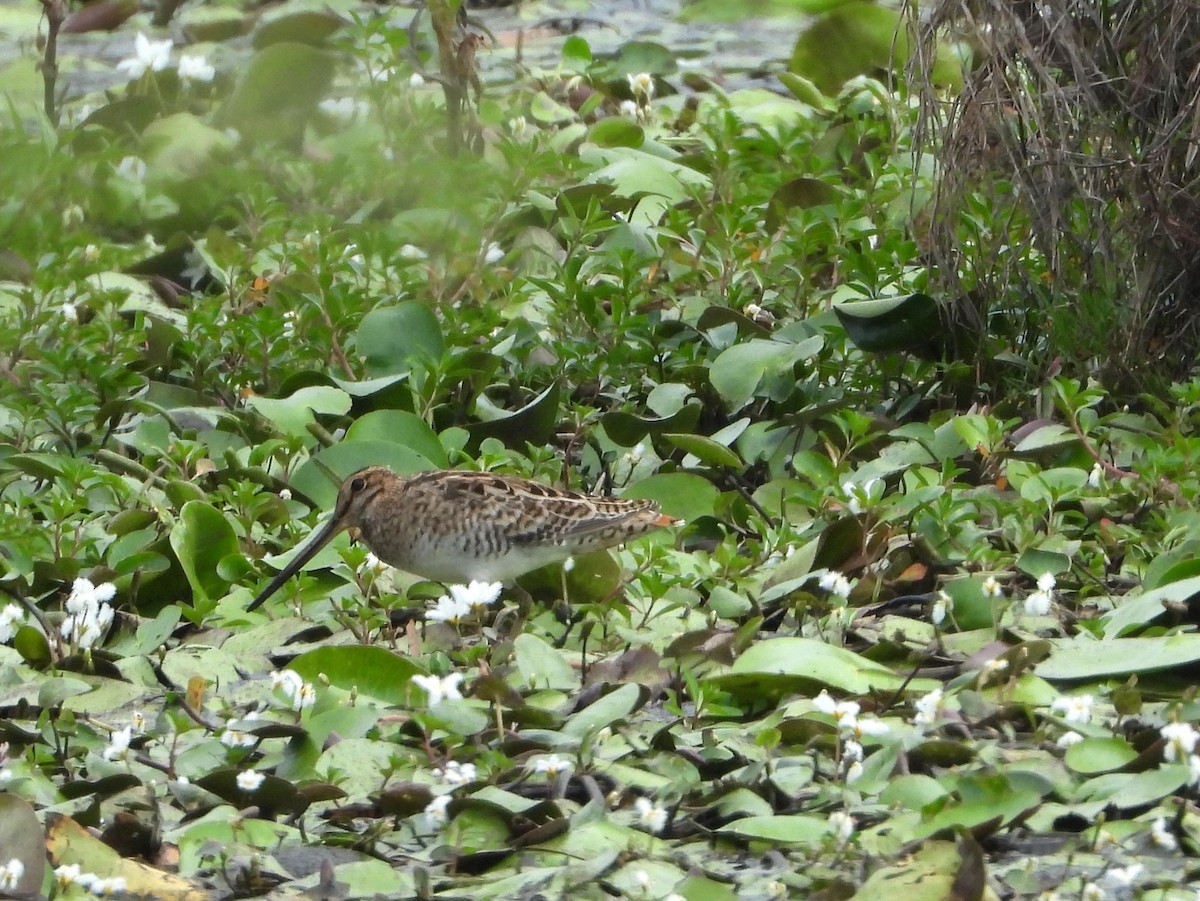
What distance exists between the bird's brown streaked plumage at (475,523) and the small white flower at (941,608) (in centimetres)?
92

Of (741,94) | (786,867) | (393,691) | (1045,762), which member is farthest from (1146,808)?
(741,94)

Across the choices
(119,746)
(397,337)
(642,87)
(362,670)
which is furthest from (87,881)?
(642,87)

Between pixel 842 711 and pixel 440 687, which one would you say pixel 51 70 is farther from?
pixel 842 711

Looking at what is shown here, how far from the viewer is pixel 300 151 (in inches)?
83.0

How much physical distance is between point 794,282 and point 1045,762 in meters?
3.23

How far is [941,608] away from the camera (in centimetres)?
412

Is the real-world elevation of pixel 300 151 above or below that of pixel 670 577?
above

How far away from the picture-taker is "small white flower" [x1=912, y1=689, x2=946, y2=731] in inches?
141

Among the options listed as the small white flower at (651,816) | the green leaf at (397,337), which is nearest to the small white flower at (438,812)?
the small white flower at (651,816)

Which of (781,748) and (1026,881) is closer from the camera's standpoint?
(1026,881)

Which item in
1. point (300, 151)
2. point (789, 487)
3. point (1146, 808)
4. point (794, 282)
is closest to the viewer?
point (300, 151)

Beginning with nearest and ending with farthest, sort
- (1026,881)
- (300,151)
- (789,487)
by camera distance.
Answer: (300,151) → (1026,881) → (789,487)

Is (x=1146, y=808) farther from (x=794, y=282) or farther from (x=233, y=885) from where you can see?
(x=794, y=282)

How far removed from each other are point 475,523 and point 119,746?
4.81 ft
